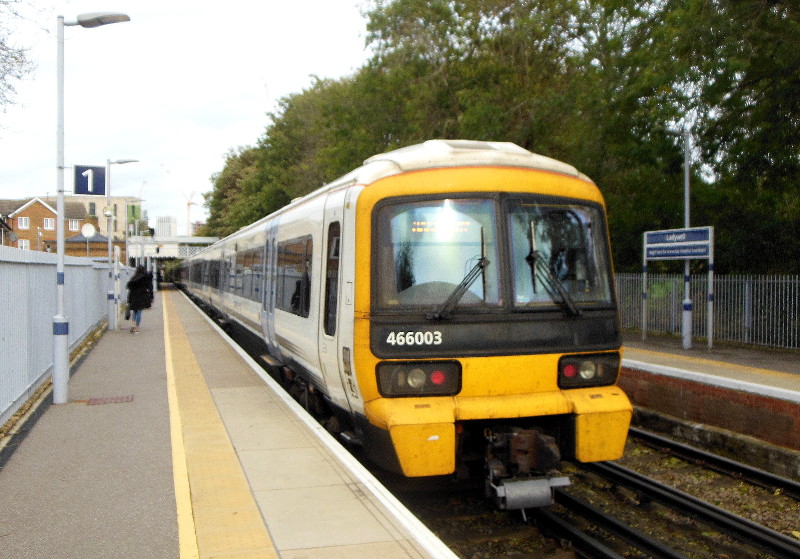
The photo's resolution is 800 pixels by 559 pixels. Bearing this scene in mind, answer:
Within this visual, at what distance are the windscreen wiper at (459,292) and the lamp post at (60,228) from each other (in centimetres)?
570

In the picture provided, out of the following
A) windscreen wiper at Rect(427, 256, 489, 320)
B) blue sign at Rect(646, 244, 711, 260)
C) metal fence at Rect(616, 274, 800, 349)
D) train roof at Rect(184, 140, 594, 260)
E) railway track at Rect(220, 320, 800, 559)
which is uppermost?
train roof at Rect(184, 140, 594, 260)

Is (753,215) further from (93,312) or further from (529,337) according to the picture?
(93,312)

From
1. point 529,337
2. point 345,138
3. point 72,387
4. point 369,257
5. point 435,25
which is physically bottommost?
point 72,387

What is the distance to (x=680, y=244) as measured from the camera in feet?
54.0

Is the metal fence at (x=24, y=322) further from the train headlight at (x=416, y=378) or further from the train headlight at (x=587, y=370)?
the train headlight at (x=587, y=370)

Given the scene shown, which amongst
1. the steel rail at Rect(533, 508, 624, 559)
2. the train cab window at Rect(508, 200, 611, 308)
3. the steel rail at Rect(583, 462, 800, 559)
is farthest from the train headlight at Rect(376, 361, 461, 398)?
the steel rail at Rect(583, 462, 800, 559)

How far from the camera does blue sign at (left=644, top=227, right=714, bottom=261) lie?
15664mm

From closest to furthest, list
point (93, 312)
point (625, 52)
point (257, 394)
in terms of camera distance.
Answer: point (257, 394) → point (625, 52) → point (93, 312)

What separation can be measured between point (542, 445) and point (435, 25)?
2194 centimetres

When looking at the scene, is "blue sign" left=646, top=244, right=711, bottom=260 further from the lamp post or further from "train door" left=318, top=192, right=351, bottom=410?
the lamp post

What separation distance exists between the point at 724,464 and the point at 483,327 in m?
3.96

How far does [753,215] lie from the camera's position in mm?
19641

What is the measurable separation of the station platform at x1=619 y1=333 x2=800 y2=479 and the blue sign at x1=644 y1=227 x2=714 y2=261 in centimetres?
291

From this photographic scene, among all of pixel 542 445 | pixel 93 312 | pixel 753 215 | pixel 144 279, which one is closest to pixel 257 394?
pixel 542 445
